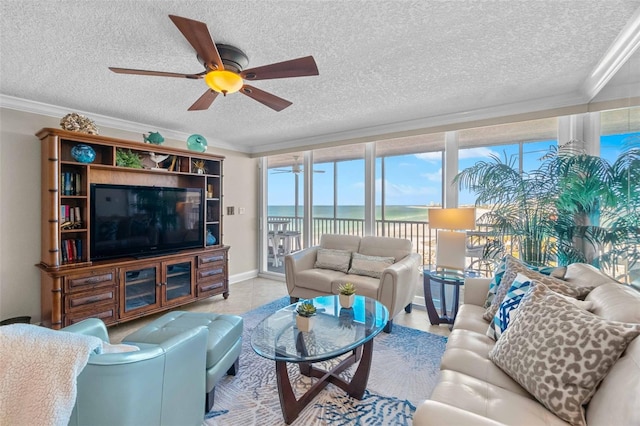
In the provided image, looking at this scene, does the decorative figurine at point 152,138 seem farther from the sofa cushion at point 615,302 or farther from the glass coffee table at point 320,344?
the sofa cushion at point 615,302

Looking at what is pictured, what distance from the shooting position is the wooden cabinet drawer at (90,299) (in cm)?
257

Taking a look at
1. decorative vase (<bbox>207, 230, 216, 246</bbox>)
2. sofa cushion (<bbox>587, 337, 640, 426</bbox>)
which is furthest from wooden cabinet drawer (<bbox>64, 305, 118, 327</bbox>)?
sofa cushion (<bbox>587, 337, 640, 426</bbox>)

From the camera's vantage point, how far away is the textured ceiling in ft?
4.93

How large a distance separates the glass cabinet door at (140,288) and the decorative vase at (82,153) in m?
1.19

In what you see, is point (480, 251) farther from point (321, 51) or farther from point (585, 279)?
point (321, 51)

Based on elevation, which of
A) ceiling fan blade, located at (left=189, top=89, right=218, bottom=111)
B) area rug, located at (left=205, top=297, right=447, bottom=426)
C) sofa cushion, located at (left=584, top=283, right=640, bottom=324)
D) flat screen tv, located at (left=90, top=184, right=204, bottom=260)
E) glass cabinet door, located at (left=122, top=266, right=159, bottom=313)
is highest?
ceiling fan blade, located at (left=189, top=89, right=218, bottom=111)

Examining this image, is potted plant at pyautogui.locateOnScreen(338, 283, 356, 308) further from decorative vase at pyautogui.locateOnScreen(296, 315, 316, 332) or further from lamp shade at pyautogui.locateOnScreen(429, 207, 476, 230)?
lamp shade at pyautogui.locateOnScreen(429, 207, 476, 230)

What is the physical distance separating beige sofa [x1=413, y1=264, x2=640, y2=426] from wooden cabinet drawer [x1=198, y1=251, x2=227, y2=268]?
9.86 feet

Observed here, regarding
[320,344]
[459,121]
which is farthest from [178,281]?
[459,121]

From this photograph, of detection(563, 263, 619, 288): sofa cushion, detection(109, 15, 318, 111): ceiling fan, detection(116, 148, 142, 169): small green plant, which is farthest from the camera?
detection(116, 148, 142, 169): small green plant

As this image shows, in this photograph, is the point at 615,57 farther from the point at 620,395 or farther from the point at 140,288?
the point at 140,288

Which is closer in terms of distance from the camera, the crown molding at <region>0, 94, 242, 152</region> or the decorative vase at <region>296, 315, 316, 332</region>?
the decorative vase at <region>296, 315, 316, 332</region>

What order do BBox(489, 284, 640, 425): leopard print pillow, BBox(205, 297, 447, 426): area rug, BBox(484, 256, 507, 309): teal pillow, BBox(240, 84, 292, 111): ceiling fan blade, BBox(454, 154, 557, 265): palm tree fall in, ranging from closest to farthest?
BBox(489, 284, 640, 425): leopard print pillow → BBox(205, 297, 447, 426): area rug → BBox(240, 84, 292, 111): ceiling fan blade → BBox(484, 256, 507, 309): teal pillow → BBox(454, 154, 557, 265): palm tree

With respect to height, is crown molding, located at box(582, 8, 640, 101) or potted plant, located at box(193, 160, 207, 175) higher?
crown molding, located at box(582, 8, 640, 101)
